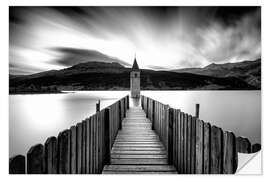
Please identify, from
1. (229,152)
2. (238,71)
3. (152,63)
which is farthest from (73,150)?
(152,63)

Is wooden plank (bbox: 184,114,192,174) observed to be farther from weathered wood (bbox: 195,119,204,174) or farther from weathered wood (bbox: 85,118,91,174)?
weathered wood (bbox: 85,118,91,174)

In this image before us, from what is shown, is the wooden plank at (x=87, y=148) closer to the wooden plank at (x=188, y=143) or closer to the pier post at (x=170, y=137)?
the wooden plank at (x=188, y=143)

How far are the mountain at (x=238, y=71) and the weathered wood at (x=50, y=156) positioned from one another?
Answer: 105 inches

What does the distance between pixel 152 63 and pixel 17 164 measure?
3.52m

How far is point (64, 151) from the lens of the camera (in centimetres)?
152

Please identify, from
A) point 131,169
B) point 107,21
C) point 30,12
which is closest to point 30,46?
point 30,12

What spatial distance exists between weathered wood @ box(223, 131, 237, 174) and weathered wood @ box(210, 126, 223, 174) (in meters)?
0.04

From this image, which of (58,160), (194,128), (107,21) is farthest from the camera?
(107,21)

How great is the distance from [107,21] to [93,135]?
191 cm

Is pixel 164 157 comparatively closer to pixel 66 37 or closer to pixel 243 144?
pixel 243 144

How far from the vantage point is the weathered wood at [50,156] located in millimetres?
1338

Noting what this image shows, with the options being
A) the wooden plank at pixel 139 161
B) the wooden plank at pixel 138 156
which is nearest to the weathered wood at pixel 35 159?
the wooden plank at pixel 139 161

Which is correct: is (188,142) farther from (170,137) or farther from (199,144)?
(170,137)
